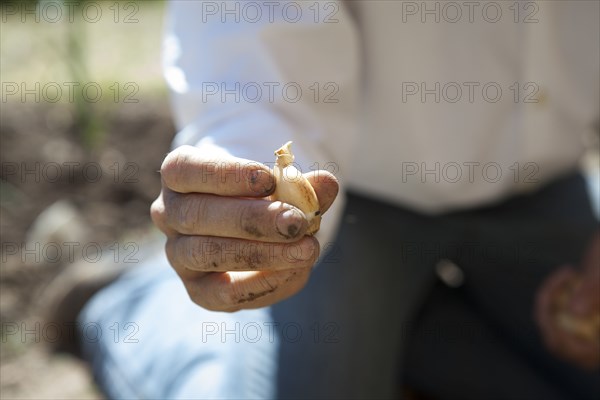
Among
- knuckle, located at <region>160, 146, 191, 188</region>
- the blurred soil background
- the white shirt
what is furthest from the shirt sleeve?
the blurred soil background

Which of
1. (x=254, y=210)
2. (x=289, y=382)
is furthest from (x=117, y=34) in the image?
(x=254, y=210)

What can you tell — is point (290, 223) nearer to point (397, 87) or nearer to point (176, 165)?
point (176, 165)

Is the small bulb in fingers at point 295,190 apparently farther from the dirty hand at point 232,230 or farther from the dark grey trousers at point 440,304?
the dark grey trousers at point 440,304

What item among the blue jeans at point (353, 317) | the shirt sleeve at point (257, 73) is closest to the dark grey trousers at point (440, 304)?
the blue jeans at point (353, 317)

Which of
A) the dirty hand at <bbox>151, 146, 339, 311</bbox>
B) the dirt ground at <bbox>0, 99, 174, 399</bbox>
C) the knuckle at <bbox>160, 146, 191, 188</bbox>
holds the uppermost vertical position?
the knuckle at <bbox>160, 146, 191, 188</bbox>

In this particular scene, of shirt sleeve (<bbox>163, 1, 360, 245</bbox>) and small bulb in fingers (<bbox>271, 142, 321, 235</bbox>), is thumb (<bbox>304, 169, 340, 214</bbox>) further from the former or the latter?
shirt sleeve (<bbox>163, 1, 360, 245</bbox>)

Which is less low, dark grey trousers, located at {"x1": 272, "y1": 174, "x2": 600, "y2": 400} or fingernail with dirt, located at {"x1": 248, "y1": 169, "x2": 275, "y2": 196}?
fingernail with dirt, located at {"x1": 248, "y1": 169, "x2": 275, "y2": 196}

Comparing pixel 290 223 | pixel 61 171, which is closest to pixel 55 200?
pixel 61 171
